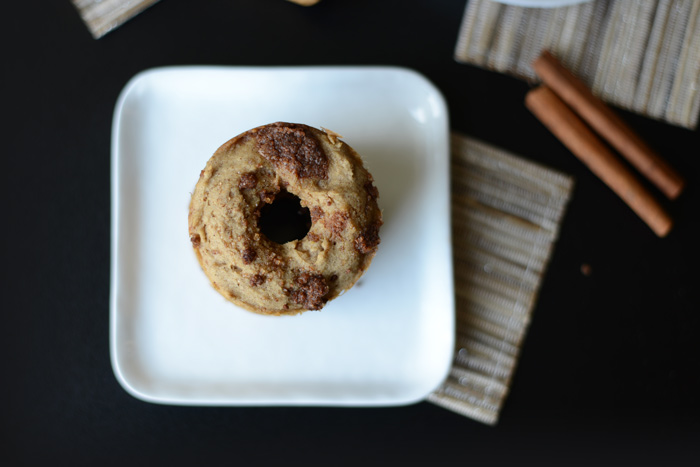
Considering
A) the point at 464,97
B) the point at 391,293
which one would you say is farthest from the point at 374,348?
the point at 464,97

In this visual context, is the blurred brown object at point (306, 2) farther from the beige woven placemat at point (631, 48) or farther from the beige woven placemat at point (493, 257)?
the beige woven placemat at point (493, 257)

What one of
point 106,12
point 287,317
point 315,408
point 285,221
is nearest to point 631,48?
point 285,221

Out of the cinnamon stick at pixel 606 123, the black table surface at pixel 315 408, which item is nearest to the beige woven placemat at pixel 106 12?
the black table surface at pixel 315 408

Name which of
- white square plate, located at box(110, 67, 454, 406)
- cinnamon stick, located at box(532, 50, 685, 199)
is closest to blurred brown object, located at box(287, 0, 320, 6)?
white square plate, located at box(110, 67, 454, 406)

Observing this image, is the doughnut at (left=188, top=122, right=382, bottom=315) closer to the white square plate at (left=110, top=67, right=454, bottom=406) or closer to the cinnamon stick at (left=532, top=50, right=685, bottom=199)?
the white square plate at (left=110, top=67, right=454, bottom=406)

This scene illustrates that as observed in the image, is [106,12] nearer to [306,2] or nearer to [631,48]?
[306,2]

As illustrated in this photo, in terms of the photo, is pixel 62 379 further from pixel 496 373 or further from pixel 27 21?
pixel 496 373

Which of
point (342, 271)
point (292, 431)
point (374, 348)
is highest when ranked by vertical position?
point (342, 271)
